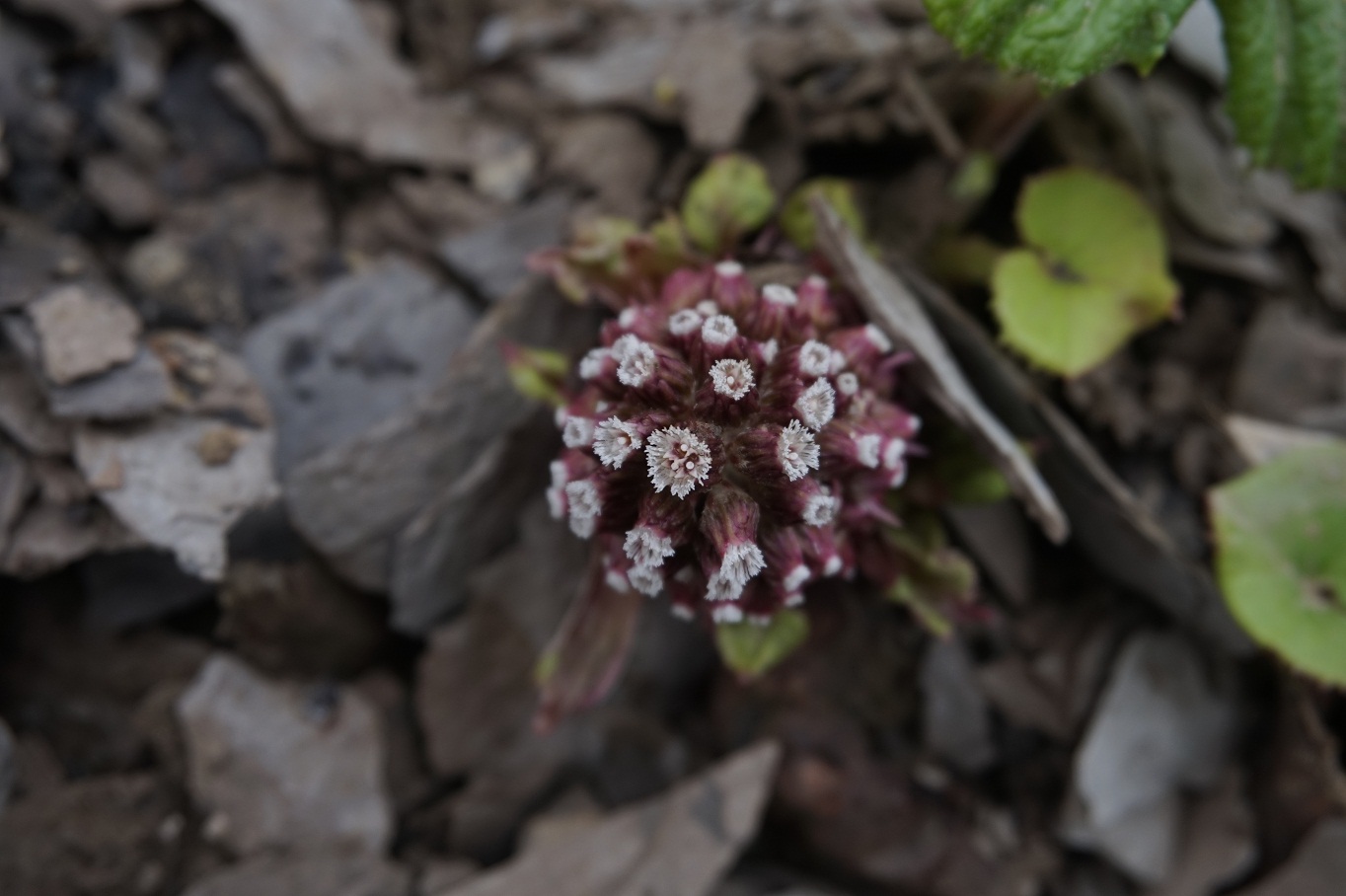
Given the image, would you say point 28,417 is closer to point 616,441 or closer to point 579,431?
point 579,431

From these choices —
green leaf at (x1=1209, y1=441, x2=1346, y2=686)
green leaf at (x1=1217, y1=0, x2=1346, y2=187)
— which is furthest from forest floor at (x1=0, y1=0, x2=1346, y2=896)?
green leaf at (x1=1217, y1=0, x2=1346, y2=187)

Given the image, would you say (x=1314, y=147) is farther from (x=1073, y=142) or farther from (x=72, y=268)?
(x=72, y=268)

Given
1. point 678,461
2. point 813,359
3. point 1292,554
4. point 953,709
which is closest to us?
point 678,461

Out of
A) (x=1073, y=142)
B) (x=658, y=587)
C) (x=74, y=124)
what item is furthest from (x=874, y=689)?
(x=74, y=124)

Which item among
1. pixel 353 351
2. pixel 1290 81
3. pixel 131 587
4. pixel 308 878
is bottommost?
pixel 308 878

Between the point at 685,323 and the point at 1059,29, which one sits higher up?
the point at 1059,29

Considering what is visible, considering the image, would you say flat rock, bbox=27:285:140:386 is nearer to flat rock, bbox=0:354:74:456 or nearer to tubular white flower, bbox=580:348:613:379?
flat rock, bbox=0:354:74:456

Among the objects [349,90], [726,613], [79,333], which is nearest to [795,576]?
[726,613]
